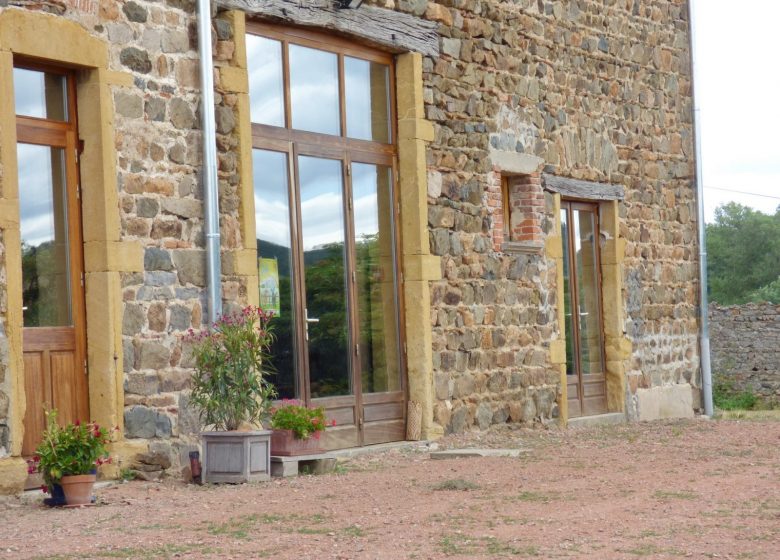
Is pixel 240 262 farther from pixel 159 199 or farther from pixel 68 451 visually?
pixel 68 451

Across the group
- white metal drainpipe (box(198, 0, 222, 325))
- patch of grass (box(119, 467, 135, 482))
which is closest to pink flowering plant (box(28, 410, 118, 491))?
patch of grass (box(119, 467, 135, 482))

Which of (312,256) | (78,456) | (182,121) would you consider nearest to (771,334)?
(312,256)

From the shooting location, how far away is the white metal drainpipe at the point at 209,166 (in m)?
8.76

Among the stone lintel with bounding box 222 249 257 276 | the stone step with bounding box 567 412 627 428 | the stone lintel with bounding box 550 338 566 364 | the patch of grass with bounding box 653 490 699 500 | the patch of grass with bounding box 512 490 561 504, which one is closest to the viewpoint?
the patch of grass with bounding box 653 490 699 500

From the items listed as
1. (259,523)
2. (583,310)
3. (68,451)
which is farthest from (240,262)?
(583,310)

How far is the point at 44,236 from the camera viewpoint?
812 cm

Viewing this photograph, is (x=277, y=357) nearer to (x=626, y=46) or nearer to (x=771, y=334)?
(x=626, y=46)

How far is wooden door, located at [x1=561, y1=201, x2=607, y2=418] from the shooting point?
12992 millimetres

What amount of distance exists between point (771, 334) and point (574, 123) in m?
8.60

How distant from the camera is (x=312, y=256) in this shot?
Result: 990 centimetres

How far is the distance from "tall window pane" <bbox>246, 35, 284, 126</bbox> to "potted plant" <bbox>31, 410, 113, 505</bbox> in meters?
3.13

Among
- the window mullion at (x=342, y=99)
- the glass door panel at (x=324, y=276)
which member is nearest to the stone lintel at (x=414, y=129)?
the window mullion at (x=342, y=99)

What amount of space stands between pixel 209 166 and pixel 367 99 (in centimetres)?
227

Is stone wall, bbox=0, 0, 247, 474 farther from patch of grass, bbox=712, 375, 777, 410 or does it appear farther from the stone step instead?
patch of grass, bbox=712, 375, 777, 410
